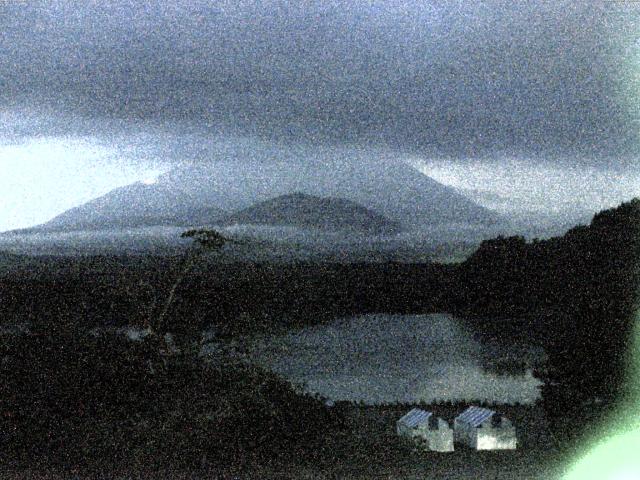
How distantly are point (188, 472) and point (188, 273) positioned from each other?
9.00 ft

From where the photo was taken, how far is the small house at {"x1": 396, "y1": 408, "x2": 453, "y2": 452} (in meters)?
12.1

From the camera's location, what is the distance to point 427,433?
484 inches

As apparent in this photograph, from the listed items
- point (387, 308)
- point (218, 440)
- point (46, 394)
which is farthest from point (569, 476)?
point (387, 308)

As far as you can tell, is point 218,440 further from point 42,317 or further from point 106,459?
point 42,317

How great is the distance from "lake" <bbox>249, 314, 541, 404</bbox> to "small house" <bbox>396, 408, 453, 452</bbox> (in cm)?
212

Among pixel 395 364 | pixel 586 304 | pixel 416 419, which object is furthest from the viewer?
pixel 395 364

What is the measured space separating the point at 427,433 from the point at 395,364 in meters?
18.1

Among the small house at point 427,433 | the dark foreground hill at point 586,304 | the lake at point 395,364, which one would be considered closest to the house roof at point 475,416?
the small house at point 427,433

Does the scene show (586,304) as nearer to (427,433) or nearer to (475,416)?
(475,416)

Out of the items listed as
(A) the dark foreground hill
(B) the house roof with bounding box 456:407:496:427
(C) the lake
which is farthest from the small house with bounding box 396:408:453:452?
(C) the lake

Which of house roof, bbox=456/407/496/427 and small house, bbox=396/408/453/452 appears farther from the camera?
house roof, bbox=456/407/496/427

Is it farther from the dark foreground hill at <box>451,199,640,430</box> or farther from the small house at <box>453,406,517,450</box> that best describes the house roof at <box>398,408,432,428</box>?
the dark foreground hill at <box>451,199,640,430</box>

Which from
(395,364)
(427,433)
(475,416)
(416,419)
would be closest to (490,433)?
(475,416)

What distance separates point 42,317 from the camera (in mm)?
12070
